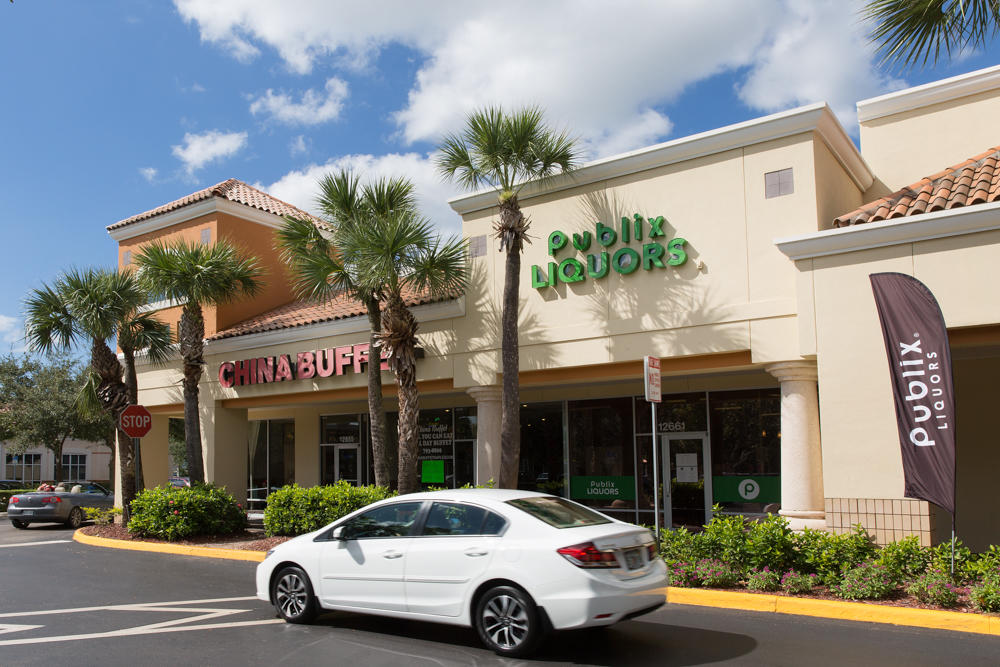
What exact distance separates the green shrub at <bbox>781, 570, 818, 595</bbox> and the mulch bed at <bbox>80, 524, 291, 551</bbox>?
9.79 m

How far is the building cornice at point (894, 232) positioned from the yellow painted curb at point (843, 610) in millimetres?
4819

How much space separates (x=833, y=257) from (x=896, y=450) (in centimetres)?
277

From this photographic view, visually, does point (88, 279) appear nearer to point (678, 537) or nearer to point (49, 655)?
point (49, 655)

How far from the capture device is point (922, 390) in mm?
9523

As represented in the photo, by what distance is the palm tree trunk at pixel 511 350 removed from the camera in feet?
44.8

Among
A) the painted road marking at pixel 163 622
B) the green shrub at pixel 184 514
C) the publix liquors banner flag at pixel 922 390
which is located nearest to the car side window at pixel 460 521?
the painted road marking at pixel 163 622

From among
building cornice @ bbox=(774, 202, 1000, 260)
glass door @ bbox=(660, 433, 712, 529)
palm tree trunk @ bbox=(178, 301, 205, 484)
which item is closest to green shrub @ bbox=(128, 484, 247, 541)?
palm tree trunk @ bbox=(178, 301, 205, 484)

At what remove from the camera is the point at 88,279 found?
19375 mm

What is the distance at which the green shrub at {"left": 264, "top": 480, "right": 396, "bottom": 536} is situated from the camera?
15445 millimetres

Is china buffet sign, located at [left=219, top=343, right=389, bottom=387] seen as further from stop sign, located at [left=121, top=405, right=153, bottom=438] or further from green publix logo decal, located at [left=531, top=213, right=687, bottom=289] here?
green publix logo decal, located at [left=531, top=213, right=687, bottom=289]

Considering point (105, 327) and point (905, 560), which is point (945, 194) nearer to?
point (905, 560)

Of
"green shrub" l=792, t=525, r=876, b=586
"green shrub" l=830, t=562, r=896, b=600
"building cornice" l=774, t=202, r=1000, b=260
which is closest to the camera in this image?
"green shrub" l=830, t=562, r=896, b=600

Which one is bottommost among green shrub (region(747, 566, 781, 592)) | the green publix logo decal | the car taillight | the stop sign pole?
green shrub (region(747, 566, 781, 592))

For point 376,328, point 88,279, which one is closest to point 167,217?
point 88,279
